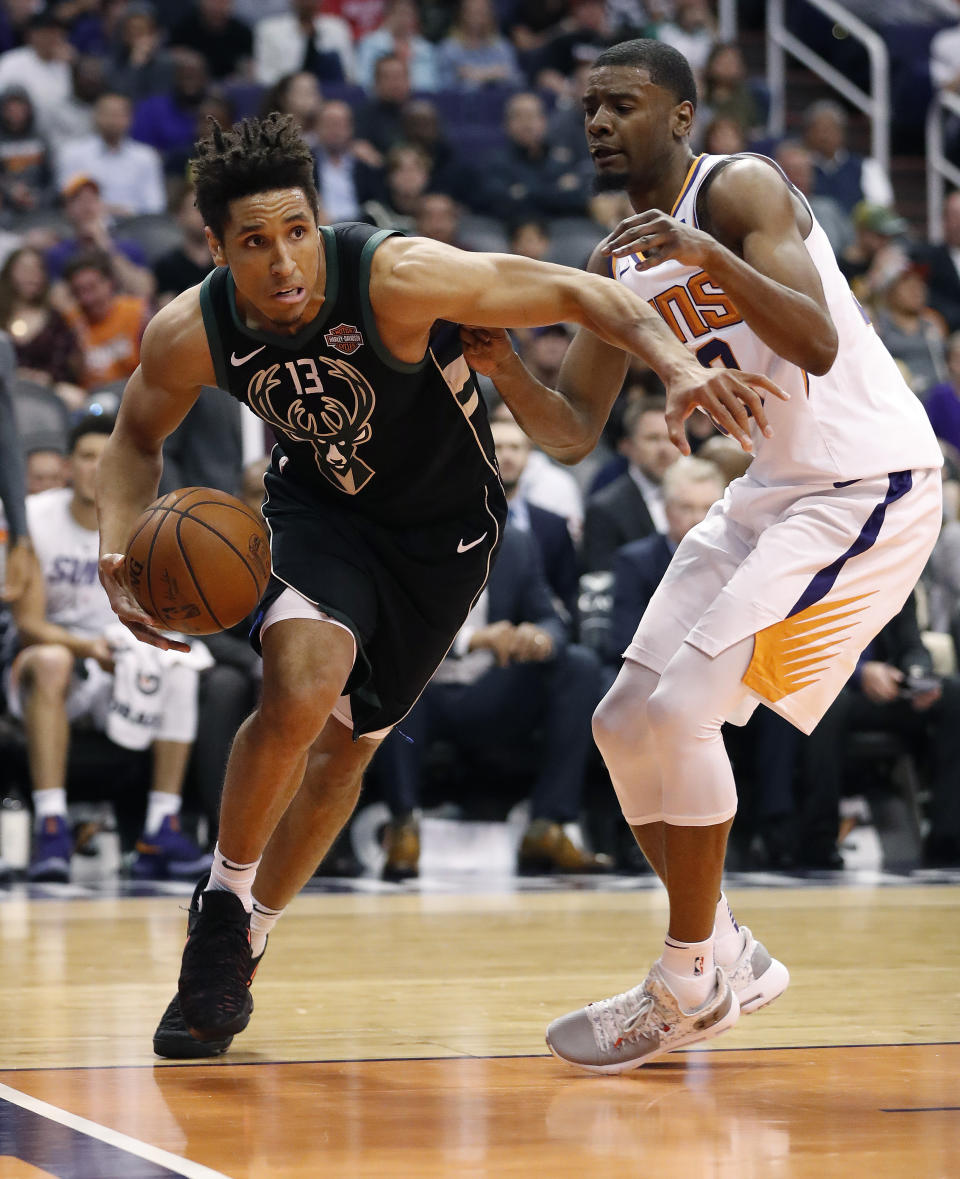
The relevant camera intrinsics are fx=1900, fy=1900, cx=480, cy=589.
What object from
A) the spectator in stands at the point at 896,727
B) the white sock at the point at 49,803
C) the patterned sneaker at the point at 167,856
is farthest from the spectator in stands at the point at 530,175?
the white sock at the point at 49,803

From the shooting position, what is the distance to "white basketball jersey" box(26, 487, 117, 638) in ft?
24.7

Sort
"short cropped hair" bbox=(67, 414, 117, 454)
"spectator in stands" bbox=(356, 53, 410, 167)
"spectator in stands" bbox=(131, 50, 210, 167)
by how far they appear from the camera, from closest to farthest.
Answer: "short cropped hair" bbox=(67, 414, 117, 454), "spectator in stands" bbox=(131, 50, 210, 167), "spectator in stands" bbox=(356, 53, 410, 167)

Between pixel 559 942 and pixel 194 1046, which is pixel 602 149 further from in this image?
pixel 559 942

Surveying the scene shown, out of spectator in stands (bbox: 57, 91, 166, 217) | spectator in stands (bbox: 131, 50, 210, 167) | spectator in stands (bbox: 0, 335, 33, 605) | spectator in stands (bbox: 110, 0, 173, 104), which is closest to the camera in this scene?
spectator in stands (bbox: 0, 335, 33, 605)

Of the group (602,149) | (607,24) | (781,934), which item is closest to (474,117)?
(607,24)

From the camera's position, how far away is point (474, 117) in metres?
12.8

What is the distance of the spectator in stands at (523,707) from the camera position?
738 centimetres

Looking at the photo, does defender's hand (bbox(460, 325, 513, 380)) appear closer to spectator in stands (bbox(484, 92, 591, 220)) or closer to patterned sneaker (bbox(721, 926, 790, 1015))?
patterned sneaker (bbox(721, 926, 790, 1015))

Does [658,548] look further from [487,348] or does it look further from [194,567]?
[194,567]

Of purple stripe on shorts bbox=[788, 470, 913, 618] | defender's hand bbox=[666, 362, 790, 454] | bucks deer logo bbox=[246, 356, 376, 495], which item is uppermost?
defender's hand bbox=[666, 362, 790, 454]

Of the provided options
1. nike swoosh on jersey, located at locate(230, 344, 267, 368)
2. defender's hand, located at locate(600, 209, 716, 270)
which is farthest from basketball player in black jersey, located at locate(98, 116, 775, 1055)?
defender's hand, located at locate(600, 209, 716, 270)

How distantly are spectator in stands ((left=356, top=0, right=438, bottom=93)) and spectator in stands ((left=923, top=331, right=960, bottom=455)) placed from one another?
4.61 metres

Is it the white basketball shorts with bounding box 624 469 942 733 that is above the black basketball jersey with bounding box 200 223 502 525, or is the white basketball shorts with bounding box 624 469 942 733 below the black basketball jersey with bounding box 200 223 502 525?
below

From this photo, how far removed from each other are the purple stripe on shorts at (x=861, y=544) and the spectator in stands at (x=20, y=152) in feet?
26.7
